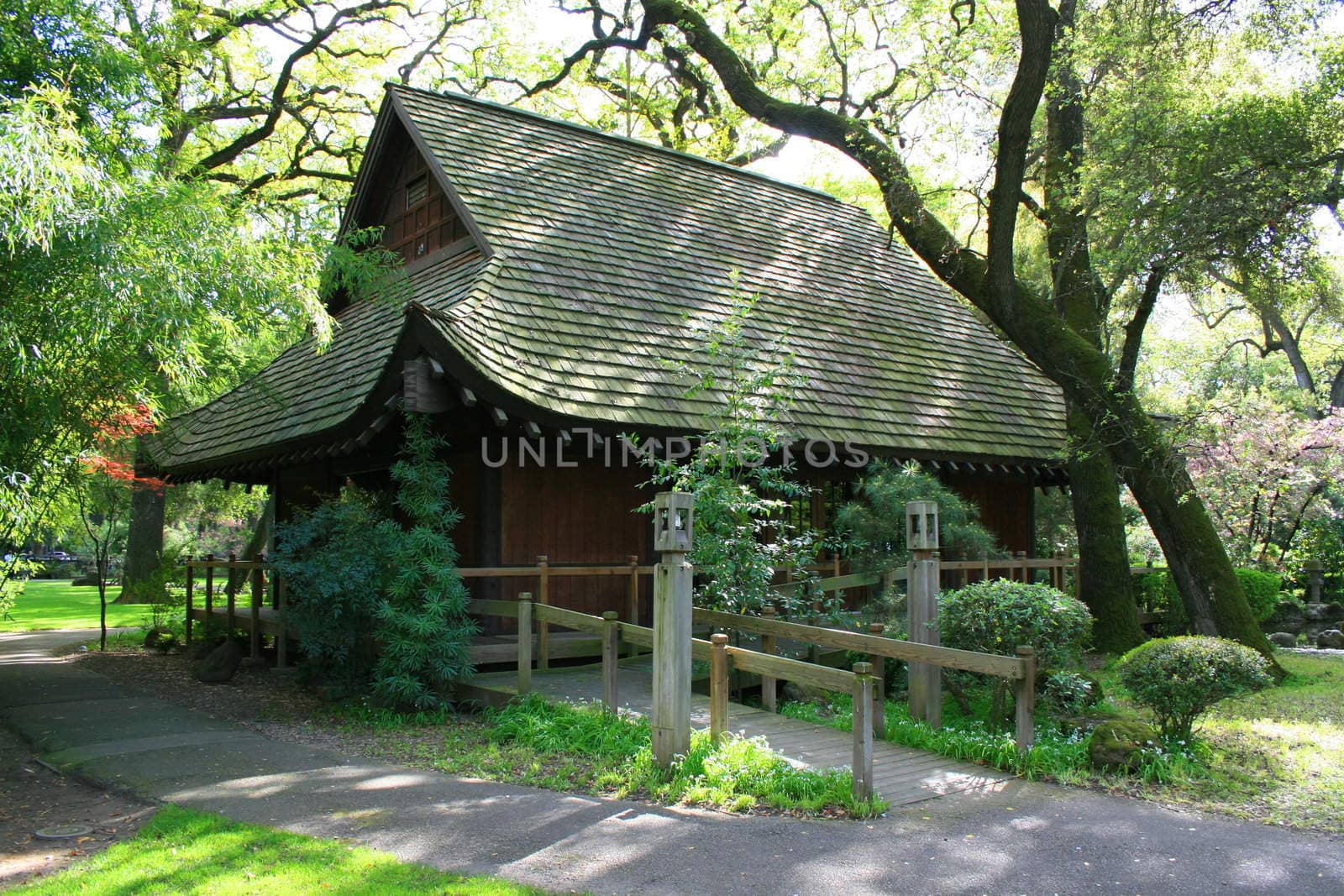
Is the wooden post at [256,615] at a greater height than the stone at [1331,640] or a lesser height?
greater

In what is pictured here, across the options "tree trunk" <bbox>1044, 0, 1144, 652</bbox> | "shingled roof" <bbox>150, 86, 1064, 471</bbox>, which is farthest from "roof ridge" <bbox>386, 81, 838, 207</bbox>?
"tree trunk" <bbox>1044, 0, 1144, 652</bbox>

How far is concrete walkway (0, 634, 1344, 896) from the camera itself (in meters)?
4.50

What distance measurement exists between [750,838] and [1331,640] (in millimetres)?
13481

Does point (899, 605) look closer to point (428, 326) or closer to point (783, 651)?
point (783, 651)

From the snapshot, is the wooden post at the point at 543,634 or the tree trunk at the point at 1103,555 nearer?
the wooden post at the point at 543,634

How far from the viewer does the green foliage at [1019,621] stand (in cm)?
707

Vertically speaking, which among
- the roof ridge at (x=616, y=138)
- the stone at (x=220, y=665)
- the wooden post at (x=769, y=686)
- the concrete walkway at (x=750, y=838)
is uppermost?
the roof ridge at (x=616, y=138)

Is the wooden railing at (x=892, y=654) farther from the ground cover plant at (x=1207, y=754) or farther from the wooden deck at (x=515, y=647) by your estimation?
the wooden deck at (x=515, y=647)

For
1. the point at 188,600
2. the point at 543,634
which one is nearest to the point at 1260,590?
the point at 543,634

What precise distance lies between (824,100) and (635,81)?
25.6 feet

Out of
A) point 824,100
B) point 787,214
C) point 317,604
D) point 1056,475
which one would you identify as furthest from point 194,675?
point 824,100

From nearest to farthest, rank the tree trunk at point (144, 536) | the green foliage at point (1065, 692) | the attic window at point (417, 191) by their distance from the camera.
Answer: the green foliage at point (1065, 692) < the attic window at point (417, 191) < the tree trunk at point (144, 536)

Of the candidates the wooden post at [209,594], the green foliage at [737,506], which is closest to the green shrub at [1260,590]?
the green foliage at [737,506]

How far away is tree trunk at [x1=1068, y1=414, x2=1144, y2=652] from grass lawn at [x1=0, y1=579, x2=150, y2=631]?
1451 centimetres
